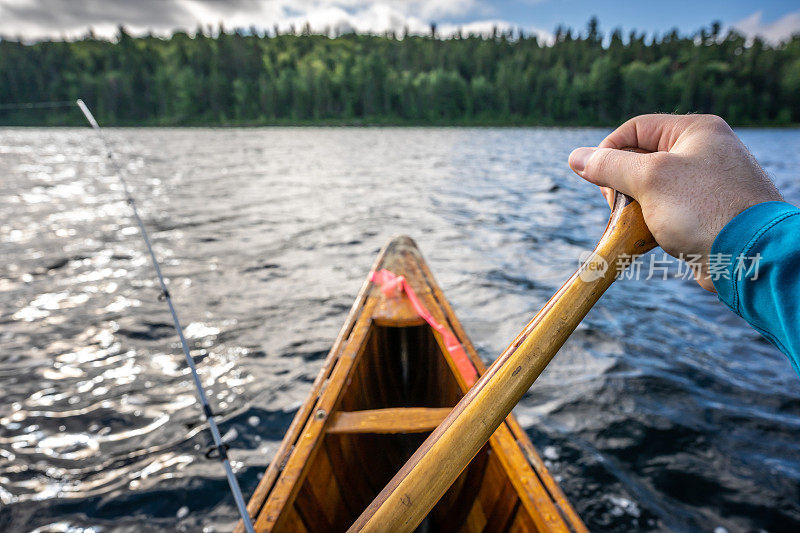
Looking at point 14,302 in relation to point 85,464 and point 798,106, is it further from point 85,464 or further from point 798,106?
point 798,106

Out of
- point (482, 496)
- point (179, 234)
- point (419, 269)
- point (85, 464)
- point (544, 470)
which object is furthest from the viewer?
point (179, 234)

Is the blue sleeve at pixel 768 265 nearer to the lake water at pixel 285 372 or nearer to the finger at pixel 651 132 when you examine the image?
the finger at pixel 651 132

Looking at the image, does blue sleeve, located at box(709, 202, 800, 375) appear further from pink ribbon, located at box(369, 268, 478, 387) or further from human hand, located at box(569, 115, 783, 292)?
pink ribbon, located at box(369, 268, 478, 387)

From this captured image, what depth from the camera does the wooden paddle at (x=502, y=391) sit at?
A: 1.31 metres

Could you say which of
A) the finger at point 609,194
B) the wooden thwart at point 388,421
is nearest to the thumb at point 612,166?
the finger at point 609,194

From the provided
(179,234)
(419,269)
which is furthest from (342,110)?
(419,269)

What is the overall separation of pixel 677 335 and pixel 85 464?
22.4ft

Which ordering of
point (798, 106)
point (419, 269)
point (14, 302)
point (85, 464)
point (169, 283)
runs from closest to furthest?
point (85, 464), point (419, 269), point (14, 302), point (169, 283), point (798, 106)

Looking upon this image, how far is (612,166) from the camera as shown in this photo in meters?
1.26

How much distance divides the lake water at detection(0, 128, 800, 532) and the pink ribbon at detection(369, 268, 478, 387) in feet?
4.40

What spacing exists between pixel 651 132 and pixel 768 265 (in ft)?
1.84

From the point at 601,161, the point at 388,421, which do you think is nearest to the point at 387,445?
the point at 388,421

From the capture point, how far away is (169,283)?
709 centimetres

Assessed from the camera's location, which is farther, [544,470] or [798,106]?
[798,106]
